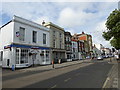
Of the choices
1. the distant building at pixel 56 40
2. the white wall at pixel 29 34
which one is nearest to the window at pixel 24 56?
the white wall at pixel 29 34

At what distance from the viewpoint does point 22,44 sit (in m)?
20.4

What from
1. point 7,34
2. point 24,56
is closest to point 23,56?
point 24,56

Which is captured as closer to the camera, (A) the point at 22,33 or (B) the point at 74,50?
(A) the point at 22,33

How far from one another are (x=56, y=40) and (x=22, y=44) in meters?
12.3

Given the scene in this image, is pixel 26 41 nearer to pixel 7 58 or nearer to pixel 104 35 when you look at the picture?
pixel 7 58

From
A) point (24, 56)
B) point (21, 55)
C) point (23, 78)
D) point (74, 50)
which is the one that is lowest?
point (23, 78)

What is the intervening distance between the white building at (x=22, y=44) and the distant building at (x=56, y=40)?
2998mm

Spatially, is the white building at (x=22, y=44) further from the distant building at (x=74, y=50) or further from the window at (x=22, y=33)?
the distant building at (x=74, y=50)

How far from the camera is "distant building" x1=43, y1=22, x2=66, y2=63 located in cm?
2910

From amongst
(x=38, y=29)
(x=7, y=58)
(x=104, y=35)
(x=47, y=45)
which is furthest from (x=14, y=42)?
(x=104, y=35)

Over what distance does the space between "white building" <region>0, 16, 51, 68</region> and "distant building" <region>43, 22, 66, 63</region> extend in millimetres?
2998

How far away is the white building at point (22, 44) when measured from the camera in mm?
19422

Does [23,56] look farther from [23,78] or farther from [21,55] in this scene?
[23,78]

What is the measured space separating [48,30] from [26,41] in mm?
8135
